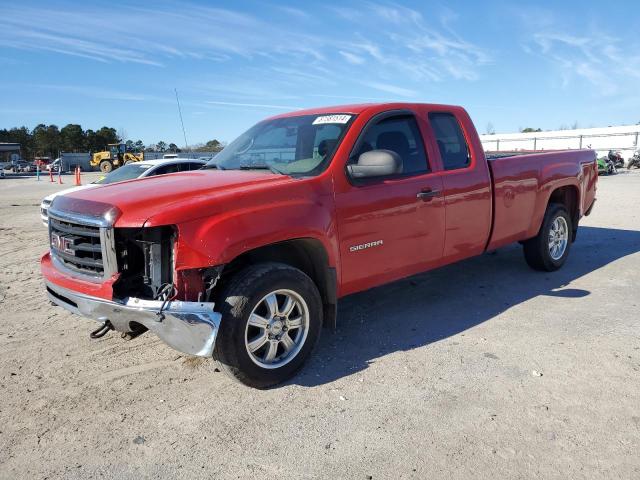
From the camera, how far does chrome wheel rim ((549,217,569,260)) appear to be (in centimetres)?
621

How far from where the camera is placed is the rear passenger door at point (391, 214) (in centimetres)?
382

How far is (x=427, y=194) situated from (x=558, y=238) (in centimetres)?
297

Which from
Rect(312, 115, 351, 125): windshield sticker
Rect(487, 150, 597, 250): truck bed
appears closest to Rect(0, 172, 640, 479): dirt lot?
Rect(487, 150, 597, 250): truck bed

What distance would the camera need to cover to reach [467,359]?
3779 mm

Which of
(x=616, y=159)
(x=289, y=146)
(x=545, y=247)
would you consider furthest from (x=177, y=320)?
(x=616, y=159)

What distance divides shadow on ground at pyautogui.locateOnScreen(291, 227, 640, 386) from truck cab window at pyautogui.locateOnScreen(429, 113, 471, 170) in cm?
142

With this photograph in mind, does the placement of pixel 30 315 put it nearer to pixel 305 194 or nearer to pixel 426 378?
pixel 305 194

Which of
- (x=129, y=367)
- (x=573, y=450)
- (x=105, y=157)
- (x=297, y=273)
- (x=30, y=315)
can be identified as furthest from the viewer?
(x=105, y=157)

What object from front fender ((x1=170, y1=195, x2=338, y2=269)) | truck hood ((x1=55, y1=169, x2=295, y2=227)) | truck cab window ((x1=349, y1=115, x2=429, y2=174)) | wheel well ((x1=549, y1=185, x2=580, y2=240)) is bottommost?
wheel well ((x1=549, y1=185, x2=580, y2=240))

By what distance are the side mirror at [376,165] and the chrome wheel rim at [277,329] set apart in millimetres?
1086

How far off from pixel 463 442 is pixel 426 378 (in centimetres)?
75

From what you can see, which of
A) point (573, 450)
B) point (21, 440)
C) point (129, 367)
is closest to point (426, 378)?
point (573, 450)

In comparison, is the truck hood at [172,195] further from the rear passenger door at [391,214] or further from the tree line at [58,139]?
the tree line at [58,139]

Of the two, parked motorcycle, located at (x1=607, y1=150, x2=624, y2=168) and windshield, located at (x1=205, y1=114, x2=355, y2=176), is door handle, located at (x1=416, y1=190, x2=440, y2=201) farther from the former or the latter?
parked motorcycle, located at (x1=607, y1=150, x2=624, y2=168)
